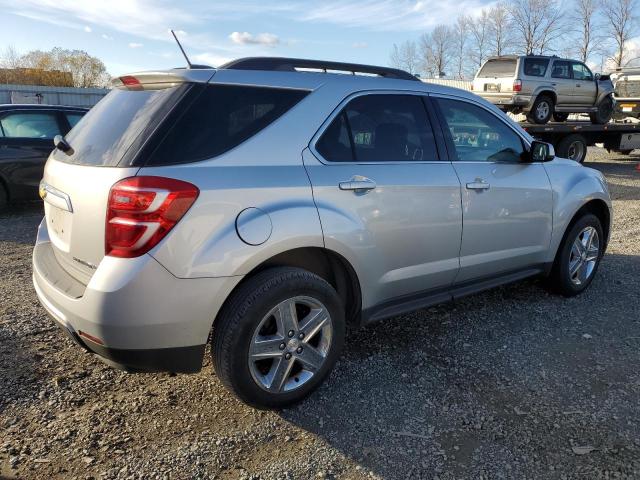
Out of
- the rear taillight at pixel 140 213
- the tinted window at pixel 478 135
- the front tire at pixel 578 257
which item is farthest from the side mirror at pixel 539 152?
the rear taillight at pixel 140 213

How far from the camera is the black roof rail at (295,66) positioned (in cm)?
297

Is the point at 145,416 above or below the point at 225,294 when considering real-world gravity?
below

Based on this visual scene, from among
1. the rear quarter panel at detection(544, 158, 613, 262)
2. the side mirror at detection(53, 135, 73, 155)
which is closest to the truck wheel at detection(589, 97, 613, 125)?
the rear quarter panel at detection(544, 158, 613, 262)

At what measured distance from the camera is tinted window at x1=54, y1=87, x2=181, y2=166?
2.60 meters

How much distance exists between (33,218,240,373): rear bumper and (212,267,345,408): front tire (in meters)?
0.11

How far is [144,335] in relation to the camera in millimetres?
2434

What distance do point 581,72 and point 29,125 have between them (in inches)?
578

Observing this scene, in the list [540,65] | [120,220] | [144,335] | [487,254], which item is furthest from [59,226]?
[540,65]

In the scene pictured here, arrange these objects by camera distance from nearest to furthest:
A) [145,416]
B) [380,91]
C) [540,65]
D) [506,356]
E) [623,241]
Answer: [145,416], [380,91], [506,356], [623,241], [540,65]

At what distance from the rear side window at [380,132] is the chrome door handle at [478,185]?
0.31m

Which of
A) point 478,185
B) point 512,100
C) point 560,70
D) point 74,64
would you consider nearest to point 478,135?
point 478,185

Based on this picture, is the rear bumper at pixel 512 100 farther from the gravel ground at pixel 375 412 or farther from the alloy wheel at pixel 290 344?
the alloy wheel at pixel 290 344

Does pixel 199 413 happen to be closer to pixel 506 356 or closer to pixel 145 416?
pixel 145 416

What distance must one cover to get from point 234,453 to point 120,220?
4.02 ft
